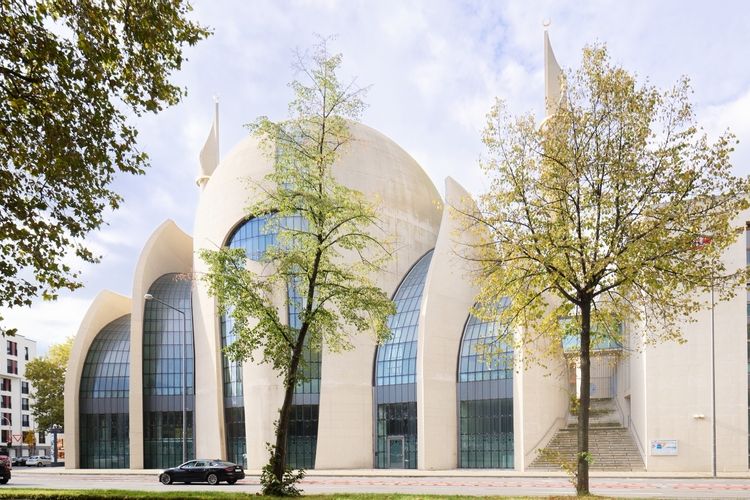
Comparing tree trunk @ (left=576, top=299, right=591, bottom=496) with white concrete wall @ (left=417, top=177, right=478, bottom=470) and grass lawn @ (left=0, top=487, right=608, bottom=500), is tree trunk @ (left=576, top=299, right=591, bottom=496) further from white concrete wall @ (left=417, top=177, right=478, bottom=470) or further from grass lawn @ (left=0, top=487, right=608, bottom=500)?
white concrete wall @ (left=417, top=177, right=478, bottom=470)

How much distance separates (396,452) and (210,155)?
27.5 metres

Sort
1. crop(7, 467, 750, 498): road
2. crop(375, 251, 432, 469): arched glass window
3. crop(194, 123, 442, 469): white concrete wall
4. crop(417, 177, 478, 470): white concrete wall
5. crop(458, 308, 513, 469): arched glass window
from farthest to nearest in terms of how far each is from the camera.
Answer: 1. crop(194, 123, 442, 469): white concrete wall
2. crop(375, 251, 432, 469): arched glass window
3. crop(417, 177, 478, 470): white concrete wall
4. crop(458, 308, 513, 469): arched glass window
5. crop(7, 467, 750, 498): road

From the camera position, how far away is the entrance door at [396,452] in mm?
37719

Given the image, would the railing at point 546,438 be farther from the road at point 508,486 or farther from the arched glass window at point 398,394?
the arched glass window at point 398,394

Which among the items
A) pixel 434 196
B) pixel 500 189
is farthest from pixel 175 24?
pixel 434 196

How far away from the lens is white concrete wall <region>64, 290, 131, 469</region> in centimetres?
4459

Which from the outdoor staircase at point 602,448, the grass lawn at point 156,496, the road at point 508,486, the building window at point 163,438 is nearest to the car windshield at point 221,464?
the road at point 508,486

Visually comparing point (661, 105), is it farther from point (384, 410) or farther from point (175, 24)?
point (384, 410)

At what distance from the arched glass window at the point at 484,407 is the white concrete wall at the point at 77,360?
72.4 feet

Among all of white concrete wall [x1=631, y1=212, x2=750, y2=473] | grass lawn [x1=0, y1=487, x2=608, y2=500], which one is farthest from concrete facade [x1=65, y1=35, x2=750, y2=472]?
grass lawn [x1=0, y1=487, x2=608, y2=500]

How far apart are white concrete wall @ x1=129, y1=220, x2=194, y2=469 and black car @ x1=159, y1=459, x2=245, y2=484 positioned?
10.8m

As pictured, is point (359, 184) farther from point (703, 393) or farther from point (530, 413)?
point (703, 393)

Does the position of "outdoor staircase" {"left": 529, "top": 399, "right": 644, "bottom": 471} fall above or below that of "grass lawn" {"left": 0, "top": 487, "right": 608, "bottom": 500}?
below

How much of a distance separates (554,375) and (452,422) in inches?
255
